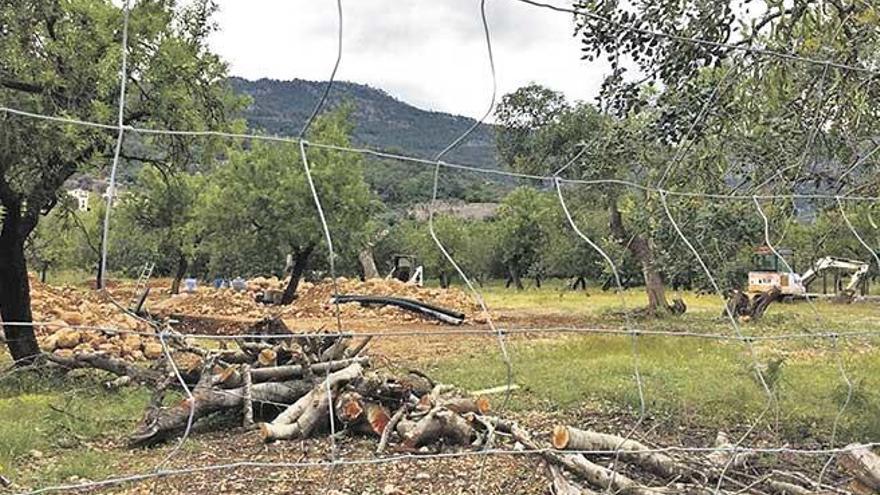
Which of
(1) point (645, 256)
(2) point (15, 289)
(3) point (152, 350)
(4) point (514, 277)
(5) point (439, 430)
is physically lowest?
(4) point (514, 277)

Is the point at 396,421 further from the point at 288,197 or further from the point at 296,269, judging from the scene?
the point at 296,269

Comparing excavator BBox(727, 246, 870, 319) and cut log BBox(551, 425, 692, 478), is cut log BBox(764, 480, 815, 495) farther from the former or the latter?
excavator BBox(727, 246, 870, 319)

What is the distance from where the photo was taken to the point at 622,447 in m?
3.91

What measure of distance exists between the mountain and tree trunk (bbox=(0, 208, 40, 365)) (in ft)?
8.00

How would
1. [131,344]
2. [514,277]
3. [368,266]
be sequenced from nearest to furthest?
[131,344] → [368,266] → [514,277]

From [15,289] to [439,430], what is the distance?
15.5 feet

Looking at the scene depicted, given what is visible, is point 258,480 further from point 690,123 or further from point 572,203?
point 572,203

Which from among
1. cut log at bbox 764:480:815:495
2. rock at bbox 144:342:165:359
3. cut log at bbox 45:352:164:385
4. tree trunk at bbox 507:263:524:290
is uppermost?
cut log at bbox 45:352:164:385

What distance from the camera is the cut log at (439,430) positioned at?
4.50 meters

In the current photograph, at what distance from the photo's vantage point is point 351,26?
2520 mm

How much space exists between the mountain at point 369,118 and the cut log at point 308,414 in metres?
1.84

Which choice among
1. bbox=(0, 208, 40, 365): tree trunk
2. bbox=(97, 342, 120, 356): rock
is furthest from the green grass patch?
bbox=(0, 208, 40, 365): tree trunk

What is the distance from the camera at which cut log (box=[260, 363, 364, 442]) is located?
184 inches

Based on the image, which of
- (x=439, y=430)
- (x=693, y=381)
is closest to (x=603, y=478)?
(x=439, y=430)
